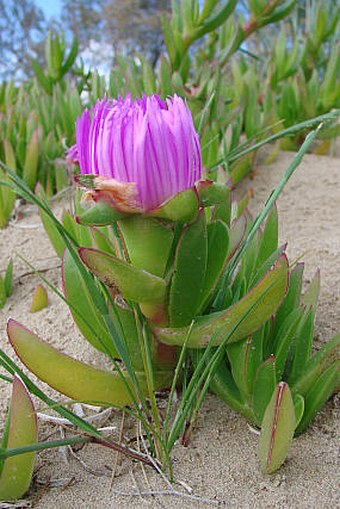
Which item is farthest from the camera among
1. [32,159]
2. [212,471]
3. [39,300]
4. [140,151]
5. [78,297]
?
[32,159]

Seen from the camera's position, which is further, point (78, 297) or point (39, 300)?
point (39, 300)

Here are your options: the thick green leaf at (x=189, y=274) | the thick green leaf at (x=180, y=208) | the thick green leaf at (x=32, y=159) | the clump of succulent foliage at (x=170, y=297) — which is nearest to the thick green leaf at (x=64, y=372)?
the clump of succulent foliage at (x=170, y=297)

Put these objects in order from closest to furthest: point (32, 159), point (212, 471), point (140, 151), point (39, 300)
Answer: point (140, 151), point (212, 471), point (39, 300), point (32, 159)

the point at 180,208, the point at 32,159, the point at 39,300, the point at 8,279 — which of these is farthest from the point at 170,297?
the point at 32,159

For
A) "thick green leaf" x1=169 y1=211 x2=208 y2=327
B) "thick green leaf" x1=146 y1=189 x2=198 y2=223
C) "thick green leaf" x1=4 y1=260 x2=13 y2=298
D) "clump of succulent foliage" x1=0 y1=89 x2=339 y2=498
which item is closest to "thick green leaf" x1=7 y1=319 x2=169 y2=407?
"clump of succulent foliage" x1=0 y1=89 x2=339 y2=498

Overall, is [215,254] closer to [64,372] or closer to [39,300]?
[64,372]

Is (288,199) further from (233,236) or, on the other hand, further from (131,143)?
(131,143)

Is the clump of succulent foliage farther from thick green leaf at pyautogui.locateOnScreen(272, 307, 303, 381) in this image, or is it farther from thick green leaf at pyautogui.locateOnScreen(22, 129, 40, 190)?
thick green leaf at pyautogui.locateOnScreen(22, 129, 40, 190)

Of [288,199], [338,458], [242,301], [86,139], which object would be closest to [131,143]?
[86,139]
